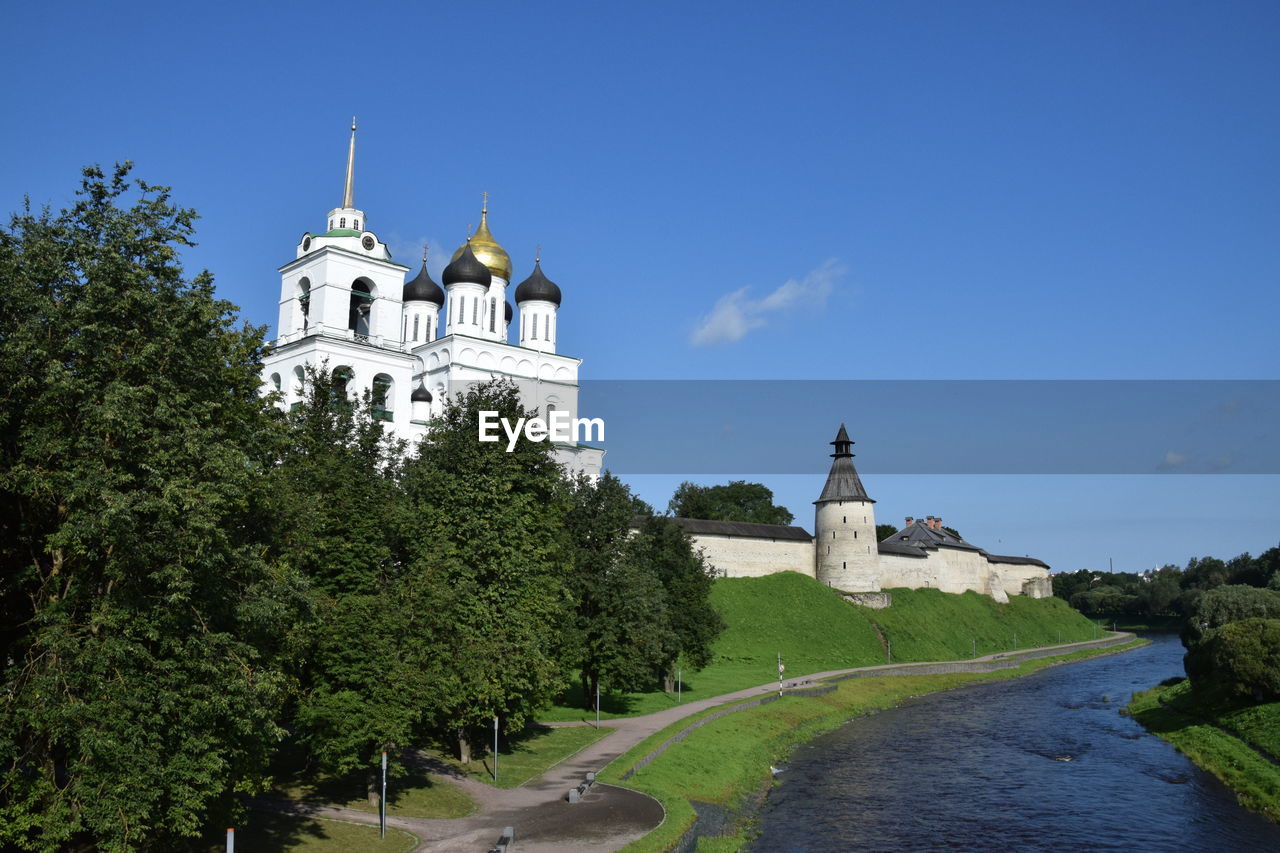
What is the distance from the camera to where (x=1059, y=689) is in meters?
53.2

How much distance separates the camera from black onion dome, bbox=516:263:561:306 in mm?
63500

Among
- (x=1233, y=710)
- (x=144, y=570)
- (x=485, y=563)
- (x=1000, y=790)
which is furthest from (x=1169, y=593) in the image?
(x=144, y=570)

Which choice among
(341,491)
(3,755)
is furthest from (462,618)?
(3,755)

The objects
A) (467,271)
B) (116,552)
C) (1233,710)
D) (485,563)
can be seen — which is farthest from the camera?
(467,271)

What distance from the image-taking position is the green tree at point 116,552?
41.1 feet

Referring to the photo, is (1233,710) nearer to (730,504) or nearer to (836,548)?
(836,548)

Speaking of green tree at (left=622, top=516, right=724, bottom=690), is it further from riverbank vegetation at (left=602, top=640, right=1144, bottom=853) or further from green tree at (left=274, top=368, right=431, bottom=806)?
green tree at (left=274, top=368, right=431, bottom=806)

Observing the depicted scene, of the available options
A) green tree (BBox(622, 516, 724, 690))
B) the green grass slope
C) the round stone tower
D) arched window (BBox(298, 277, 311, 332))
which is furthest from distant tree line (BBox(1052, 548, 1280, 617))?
arched window (BBox(298, 277, 311, 332))

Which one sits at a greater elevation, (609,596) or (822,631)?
(609,596)

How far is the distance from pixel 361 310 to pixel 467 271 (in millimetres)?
9794

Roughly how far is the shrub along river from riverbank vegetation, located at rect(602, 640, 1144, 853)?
81 centimetres

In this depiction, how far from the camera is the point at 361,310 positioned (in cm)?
5231

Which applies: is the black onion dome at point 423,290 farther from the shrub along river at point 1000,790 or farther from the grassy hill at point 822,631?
the shrub along river at point 1000,790

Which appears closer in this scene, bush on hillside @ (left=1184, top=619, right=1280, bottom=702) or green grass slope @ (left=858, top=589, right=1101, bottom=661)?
bush on hillside @ (left=1184, top=619, right=1280, bottom=702)
